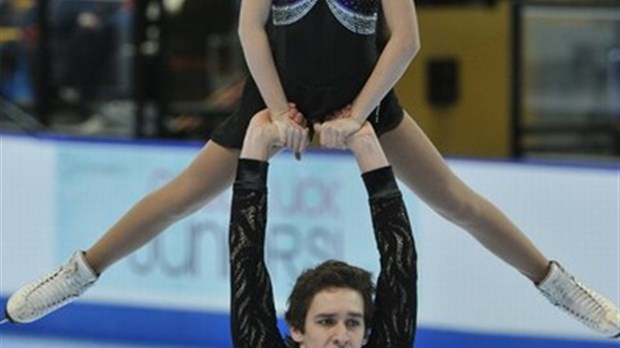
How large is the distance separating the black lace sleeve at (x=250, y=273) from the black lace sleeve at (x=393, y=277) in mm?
194

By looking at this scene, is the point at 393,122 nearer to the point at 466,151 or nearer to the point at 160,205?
the point at 160,205

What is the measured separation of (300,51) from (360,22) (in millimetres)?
137

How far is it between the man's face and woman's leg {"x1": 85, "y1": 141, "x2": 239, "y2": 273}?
745mm

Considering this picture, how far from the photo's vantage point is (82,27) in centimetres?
883

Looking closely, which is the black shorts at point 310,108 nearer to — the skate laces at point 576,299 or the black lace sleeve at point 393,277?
the black lace sleeve at point 393,277

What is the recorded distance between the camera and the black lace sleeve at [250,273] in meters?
2.84

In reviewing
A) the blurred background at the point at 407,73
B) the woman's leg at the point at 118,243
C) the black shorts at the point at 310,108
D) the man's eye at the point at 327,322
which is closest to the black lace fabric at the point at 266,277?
the man's eye at the point at 327,322

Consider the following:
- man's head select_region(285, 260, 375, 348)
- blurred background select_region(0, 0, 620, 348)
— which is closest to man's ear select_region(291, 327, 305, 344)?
man's head select_region(285, 260, 375, 348)

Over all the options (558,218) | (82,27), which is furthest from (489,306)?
(82,27)

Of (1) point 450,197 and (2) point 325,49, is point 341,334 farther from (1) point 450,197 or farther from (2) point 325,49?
(1) point 450,197

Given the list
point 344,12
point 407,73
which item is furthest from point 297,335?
point 407,73

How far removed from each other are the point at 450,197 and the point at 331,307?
86 centimetres

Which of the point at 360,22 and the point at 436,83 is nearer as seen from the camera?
the point at 360,22

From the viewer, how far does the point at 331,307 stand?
282 centimetres
